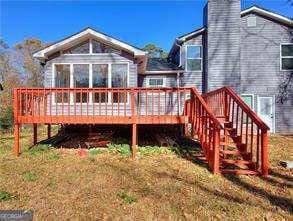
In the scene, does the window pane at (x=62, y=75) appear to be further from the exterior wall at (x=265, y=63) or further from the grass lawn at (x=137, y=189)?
the exterior wall at (x=265, y=63)

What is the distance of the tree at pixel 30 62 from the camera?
41.8 m

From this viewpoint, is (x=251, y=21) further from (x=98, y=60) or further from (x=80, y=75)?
(x=80, y=75)

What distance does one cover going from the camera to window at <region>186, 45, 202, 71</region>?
23.3 m

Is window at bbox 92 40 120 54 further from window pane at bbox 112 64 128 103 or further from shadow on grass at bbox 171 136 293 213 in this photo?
shadow on grass at bbox 171 136 293 213

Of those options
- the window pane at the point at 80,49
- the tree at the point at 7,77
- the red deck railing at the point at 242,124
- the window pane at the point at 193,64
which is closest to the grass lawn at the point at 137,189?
the red deck railing at the point at 242,124

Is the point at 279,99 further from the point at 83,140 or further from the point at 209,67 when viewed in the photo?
the point at 83,140

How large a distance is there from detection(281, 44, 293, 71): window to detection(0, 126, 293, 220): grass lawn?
1095 centimetres

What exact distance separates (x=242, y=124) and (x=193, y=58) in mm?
12158

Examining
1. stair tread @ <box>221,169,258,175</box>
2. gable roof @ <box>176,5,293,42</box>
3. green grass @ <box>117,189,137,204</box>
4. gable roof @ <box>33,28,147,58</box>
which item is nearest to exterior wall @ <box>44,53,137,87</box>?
gable roof @ <box>33,28,147,58</box>

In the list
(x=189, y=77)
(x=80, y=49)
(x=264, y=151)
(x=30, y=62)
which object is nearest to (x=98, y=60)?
(x=80, y=49)

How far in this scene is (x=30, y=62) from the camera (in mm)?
42750

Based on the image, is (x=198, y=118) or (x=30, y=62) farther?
(x=30, y=62)

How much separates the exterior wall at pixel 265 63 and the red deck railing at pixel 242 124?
7.66 m

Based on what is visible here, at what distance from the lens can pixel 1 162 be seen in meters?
12.8
